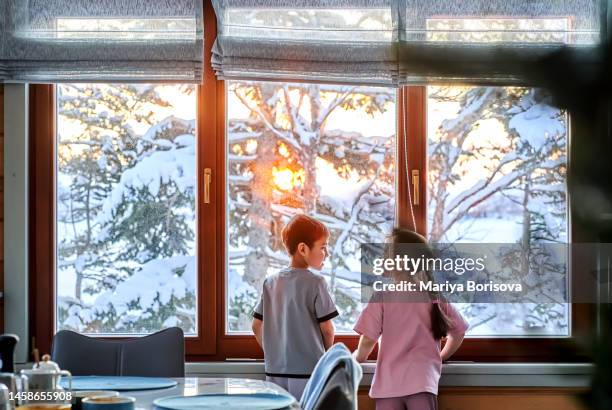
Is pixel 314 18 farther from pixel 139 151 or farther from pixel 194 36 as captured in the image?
pixel 139 151

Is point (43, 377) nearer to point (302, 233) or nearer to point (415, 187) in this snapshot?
point (302, 233)

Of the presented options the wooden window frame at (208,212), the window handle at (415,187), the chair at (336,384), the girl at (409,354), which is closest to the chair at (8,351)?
the chair at (336,384)

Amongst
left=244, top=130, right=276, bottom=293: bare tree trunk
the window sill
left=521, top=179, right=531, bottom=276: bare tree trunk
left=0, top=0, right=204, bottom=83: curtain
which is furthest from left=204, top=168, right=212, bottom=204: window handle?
left=521, top=179, right=531, bottom=276: bare tree trunk

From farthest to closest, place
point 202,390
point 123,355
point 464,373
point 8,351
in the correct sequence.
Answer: point 464,373 → point 123,355 → point 202,390 → point 8,351

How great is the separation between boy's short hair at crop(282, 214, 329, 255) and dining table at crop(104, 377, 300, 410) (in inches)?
33.8

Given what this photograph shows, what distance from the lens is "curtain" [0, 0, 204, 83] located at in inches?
145

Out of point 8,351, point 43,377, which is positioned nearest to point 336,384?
point 43,377

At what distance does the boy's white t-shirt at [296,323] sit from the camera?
3.35 meters

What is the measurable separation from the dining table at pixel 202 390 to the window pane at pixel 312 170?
1.18 meters

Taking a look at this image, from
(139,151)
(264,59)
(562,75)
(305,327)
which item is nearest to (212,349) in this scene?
(305,327)

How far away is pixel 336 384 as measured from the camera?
1820 millimetres

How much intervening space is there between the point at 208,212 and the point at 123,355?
91 cm

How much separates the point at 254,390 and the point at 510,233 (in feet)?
5.77

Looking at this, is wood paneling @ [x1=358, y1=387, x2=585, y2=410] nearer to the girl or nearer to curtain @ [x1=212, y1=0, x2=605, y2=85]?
the girl
